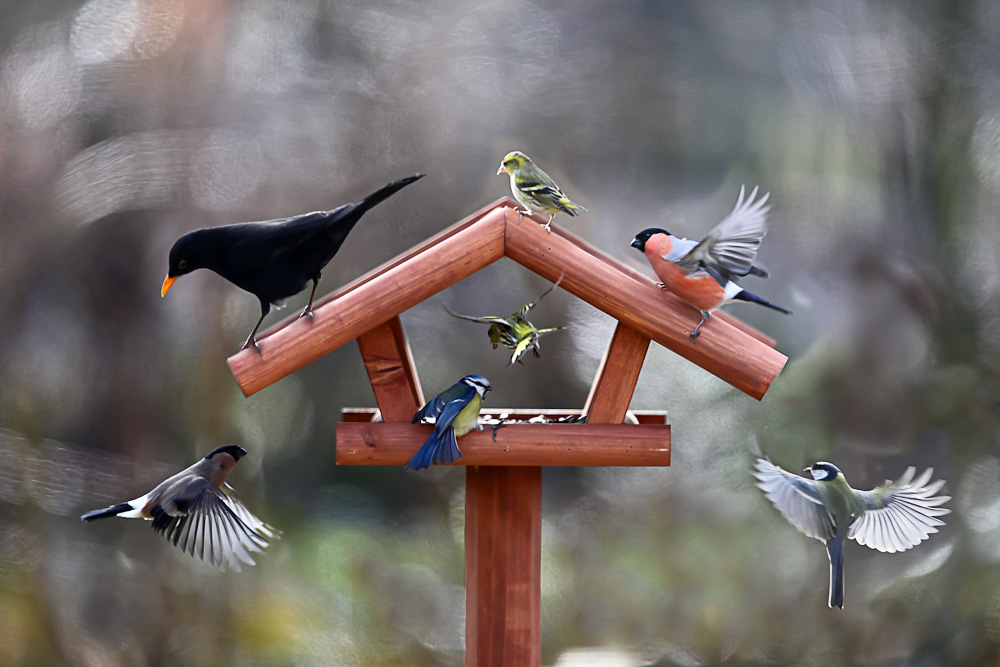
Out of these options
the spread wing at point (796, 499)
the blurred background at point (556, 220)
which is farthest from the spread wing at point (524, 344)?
the blurred background at point (556, 220)

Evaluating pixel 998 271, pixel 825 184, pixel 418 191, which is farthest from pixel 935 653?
pixel 418 191

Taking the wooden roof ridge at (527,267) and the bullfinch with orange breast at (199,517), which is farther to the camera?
the bullfinch with orange breast at (199,517)

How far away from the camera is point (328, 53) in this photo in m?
3.00

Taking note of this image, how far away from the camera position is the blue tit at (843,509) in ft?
5.35

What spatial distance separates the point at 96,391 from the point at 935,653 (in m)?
3.15

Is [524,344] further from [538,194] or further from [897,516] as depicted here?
[897,516]

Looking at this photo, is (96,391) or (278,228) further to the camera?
(96,391)

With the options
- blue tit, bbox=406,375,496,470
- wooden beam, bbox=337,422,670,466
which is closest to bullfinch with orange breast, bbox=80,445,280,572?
wooden beam, bbox=337,422,670,466

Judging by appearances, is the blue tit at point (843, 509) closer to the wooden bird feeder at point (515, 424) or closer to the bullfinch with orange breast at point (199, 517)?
the wooden bird feeder at point (515, 424)

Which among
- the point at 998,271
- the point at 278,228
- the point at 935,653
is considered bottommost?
the point at 935,653

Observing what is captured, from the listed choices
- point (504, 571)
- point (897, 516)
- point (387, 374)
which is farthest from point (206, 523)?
point (897, 516)

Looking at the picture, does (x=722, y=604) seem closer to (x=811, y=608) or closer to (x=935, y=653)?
(x=811, y=608)

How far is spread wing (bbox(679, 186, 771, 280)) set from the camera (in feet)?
4.82

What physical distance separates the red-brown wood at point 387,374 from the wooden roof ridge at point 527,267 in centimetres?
6
